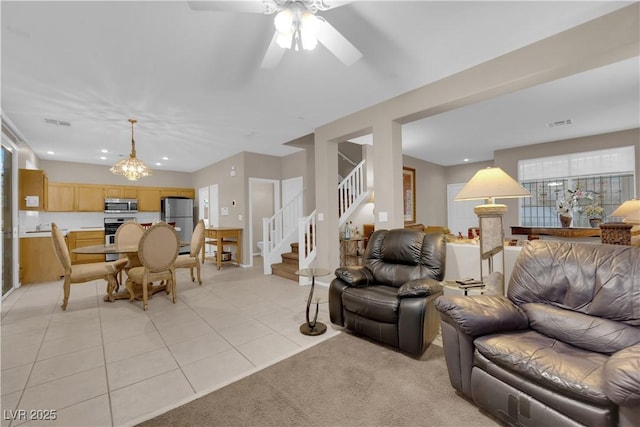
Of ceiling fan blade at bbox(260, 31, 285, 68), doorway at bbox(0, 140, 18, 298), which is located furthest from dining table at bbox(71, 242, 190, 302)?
ceiling fan blade at bbox(260, 31, 285, 68)

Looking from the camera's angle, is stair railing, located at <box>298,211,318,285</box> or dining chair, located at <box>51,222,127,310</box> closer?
dining chair, located at <box>51,222,127,310</box>

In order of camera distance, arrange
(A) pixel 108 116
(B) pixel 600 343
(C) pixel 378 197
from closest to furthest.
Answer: (B) pixel 600 343
(C) pixel 378 197
(A) pixel 108 116

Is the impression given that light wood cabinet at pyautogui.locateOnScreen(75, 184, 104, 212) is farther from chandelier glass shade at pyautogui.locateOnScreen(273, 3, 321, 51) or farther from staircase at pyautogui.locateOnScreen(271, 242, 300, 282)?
chandelier glass shade at pyautogui.locateOnScreen(273, 3, 321, 51)

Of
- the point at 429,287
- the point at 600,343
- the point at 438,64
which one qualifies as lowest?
the point at 600,343

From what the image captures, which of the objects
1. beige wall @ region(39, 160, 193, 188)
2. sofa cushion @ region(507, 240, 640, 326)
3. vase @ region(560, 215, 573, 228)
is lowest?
Result: sofa cushion @ region(507, 240, 640, 326)

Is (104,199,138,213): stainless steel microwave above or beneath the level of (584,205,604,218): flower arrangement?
above

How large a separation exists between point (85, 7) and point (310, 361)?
3.13 meters

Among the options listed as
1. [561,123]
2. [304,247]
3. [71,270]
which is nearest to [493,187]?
[304,247]

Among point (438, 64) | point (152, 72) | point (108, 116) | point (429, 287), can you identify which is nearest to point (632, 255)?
point (429, 287)

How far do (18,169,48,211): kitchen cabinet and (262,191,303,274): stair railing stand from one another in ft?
12.9

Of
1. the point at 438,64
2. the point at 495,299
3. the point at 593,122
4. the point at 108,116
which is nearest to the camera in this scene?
the point at 495,299

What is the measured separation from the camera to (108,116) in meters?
4.02

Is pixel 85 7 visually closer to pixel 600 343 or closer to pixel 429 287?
pixel 429 287

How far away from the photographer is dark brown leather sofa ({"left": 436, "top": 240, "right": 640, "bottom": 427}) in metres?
1.24
